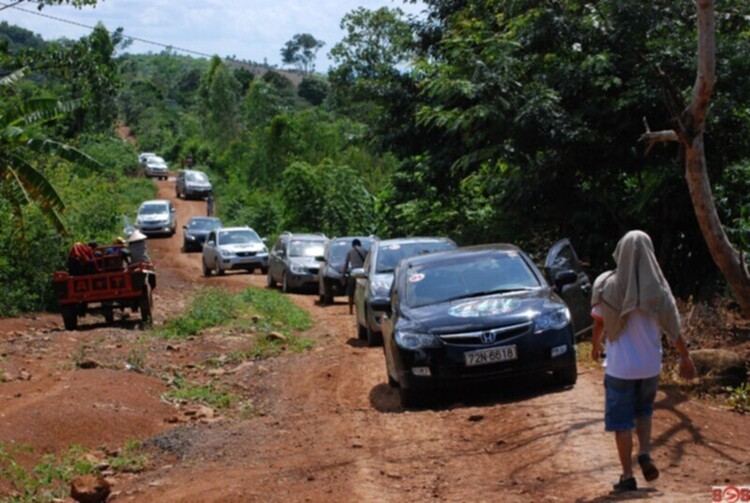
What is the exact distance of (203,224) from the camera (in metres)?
45.5

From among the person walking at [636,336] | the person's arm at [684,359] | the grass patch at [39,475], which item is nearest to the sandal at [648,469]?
the person walking at [636,336]

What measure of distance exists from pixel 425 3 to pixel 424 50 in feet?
3.90

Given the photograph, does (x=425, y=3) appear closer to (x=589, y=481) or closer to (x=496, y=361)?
(x=496, y=361)

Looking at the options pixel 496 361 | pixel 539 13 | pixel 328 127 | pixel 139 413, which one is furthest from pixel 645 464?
pixel 328 127

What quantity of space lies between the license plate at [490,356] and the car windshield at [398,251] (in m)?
6.20

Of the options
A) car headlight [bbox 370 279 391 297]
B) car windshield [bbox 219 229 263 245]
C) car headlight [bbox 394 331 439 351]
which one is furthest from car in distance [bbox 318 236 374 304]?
car headlight [bbox 394 331 439 351]

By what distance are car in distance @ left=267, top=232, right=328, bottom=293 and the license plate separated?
16184 millimetres

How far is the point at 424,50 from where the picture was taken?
26469mm

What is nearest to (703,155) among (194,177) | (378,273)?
(378,273)

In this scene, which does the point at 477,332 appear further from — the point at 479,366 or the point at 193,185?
the point at 193,185

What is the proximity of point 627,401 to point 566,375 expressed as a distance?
377 centimetres

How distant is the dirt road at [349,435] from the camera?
7371mm

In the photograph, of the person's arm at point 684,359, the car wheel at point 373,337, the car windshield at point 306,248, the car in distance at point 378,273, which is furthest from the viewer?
the car windshield at point 306,248

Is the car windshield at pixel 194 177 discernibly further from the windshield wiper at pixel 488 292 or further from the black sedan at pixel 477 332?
the windshield wiper at pixel 488 292
